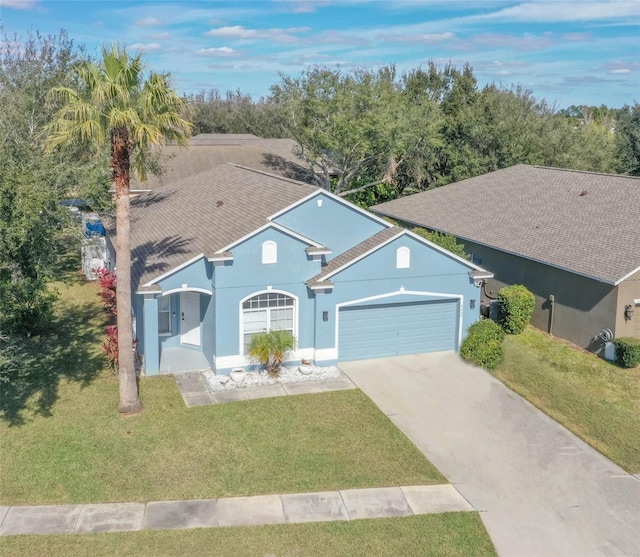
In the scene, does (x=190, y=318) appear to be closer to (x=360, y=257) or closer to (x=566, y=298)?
(x=360, y=257)

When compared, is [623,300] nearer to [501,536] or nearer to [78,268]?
[501,536]

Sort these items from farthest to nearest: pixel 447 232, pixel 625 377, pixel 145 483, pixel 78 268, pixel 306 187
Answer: pixel 78 268 < pixel 447 232 < pixel 306 187 < pixel 625 377 < pixel 145 483

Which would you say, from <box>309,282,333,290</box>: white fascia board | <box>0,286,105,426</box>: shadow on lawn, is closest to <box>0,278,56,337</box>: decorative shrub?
<box>0,286,105,426</box>: shadow on lawn

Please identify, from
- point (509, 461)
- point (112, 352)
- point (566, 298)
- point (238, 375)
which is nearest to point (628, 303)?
point (566, 298)

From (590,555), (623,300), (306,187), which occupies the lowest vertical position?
(590,555)

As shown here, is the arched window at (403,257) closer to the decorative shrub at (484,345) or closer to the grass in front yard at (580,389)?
the decorative shrub at (484,345)

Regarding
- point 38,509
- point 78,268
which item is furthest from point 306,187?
point 78,268
